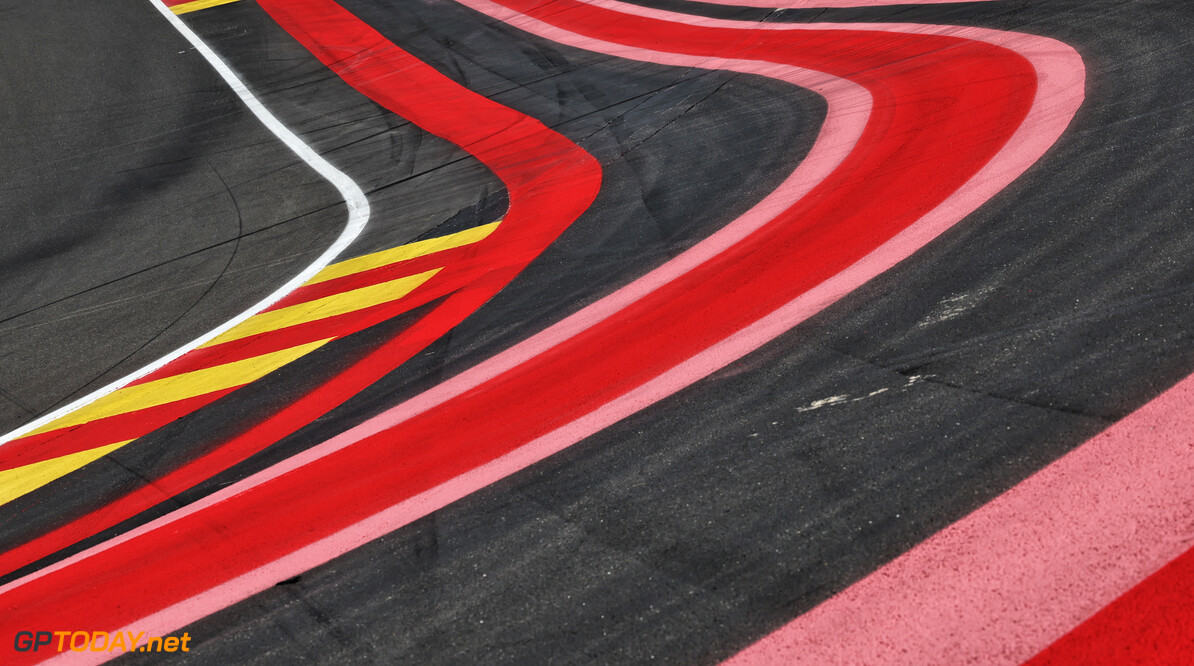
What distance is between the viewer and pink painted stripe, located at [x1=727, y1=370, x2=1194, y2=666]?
312 cm

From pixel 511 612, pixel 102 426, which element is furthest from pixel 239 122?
pixel 511 612

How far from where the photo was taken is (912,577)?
11.1 feet

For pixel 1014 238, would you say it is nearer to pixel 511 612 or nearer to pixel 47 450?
pixel 511 612

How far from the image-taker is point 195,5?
60.0 ft

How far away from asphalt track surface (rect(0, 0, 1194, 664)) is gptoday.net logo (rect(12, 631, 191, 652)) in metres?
0.08

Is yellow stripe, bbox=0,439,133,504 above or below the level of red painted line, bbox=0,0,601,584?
below

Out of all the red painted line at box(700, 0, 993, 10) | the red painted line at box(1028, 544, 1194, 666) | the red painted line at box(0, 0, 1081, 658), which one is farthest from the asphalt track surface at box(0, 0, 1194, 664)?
the red painted line at box(700, 0, 993, 10)

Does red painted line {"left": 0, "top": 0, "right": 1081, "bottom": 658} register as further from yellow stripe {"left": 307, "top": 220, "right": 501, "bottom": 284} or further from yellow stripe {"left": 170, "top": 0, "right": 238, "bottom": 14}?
yellow stripe {"left": 170, "top": 0, "right": 238, "bottom": 14}

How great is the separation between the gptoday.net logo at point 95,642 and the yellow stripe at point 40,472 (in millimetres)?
1633

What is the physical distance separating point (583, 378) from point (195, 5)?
16.8m

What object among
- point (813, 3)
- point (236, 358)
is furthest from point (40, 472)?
point (813, 3)

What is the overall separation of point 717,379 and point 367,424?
2.06 m

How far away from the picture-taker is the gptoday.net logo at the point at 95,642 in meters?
3.99

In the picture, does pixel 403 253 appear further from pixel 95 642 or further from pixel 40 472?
pixel 95 642
